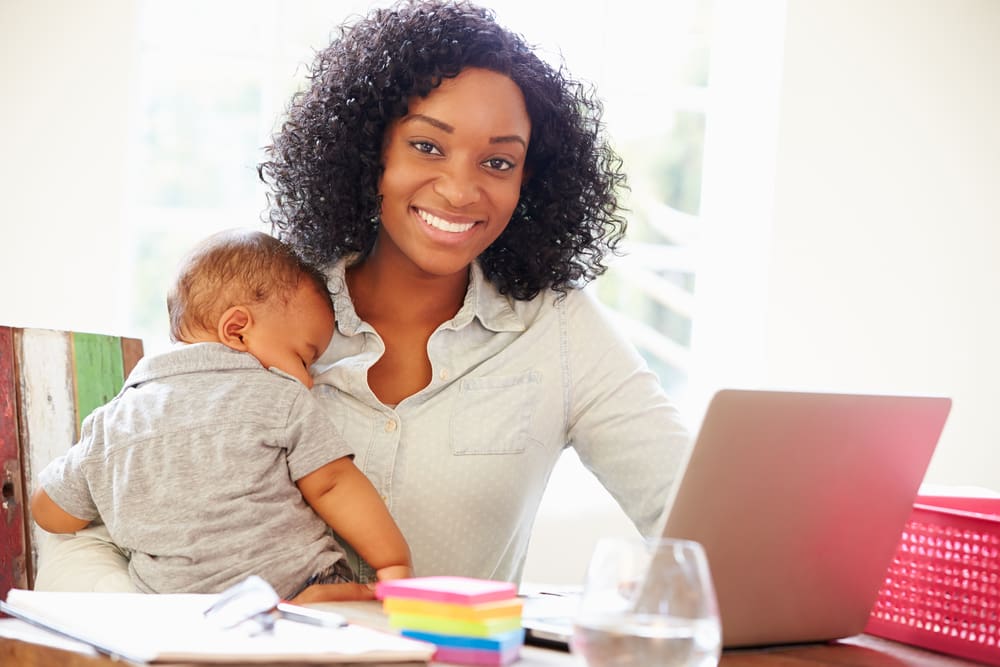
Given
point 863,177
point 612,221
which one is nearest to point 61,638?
point 612,221

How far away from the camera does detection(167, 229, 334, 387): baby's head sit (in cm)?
163

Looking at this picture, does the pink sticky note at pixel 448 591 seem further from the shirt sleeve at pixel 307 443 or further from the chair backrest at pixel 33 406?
the chair backrest at pixel 33 406

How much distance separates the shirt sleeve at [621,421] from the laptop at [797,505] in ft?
1.71

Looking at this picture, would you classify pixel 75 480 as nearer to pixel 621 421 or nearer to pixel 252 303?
pixel 252 303

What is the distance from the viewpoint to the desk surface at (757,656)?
3.24 feet

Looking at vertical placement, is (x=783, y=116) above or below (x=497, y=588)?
above

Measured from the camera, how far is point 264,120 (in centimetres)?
392

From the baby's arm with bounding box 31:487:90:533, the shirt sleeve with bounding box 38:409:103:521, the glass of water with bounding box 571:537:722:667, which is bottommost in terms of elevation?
the baby's arm with bounding box 31:487:90:533

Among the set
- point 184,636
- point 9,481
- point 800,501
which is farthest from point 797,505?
point 9,481

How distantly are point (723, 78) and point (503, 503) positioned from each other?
2576mm

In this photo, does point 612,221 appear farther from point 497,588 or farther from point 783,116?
point 783,116

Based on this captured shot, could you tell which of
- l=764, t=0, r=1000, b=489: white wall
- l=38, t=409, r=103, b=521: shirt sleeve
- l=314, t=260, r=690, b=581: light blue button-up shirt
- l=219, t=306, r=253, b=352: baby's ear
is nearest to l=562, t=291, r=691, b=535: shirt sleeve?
l=314, t=260, r=690, b=581: light blue button-up shirt

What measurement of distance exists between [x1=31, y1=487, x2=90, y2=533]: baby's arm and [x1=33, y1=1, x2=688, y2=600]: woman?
0.44m

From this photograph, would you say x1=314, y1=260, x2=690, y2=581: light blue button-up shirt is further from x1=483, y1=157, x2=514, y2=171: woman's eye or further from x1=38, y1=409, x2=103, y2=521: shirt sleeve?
x1=38, y1=409, x2=103, y2=521: shirt sleeve
